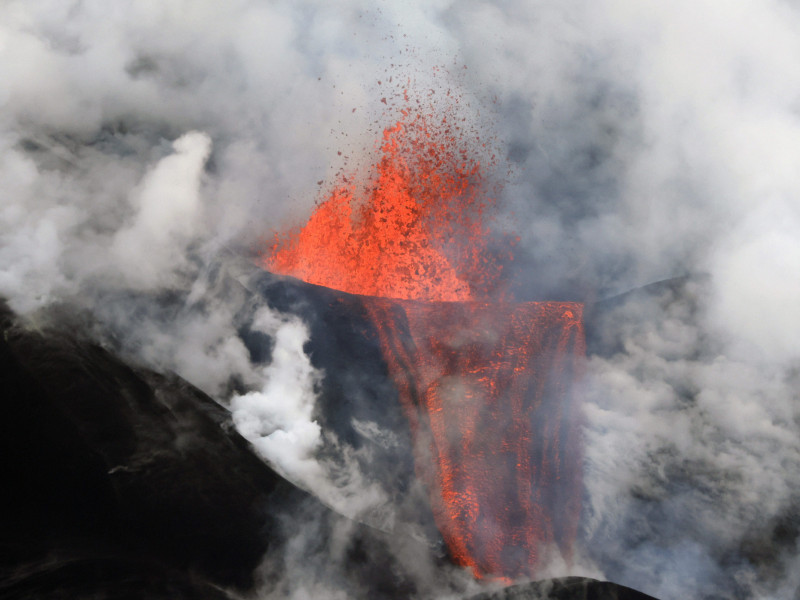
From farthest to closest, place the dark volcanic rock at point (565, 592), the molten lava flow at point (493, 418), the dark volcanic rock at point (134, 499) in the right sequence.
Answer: the molten lava flow at point (493, 418) < the dark volcanic rock at point (565, 592) < the dark volcanic rock at point (134, 499)

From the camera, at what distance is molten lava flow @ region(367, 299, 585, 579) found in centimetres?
1247

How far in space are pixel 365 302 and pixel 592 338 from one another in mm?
6232

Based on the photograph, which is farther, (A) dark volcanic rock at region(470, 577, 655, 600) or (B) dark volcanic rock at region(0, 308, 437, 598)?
(A) dark volcanic rock at region(470, 577, 655, 600)

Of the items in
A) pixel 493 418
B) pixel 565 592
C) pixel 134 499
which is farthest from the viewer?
pixel 493 418

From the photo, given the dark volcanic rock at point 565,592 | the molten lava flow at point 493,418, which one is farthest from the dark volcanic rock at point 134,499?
the molten lava flow at point 493,418

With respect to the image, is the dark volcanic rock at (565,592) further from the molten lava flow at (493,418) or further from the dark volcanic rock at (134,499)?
the molten lava flow at (493,418)

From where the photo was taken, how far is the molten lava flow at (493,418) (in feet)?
40.9

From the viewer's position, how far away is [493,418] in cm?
1408

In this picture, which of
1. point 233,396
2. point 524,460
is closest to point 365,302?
point 233,396

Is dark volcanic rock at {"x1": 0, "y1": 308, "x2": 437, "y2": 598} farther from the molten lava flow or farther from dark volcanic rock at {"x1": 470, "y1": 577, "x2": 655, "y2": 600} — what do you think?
the molten lava flow

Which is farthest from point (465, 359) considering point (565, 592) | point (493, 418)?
point (565, 592)

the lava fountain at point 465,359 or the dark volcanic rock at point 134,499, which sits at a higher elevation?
the lava fountain at point 465,359

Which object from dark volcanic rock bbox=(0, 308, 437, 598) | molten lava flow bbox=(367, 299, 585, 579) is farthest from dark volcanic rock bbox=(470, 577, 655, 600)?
molten lava flow bbox=(367, 299, 585, 579)

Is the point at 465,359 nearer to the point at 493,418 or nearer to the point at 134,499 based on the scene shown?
the point at 493,418
